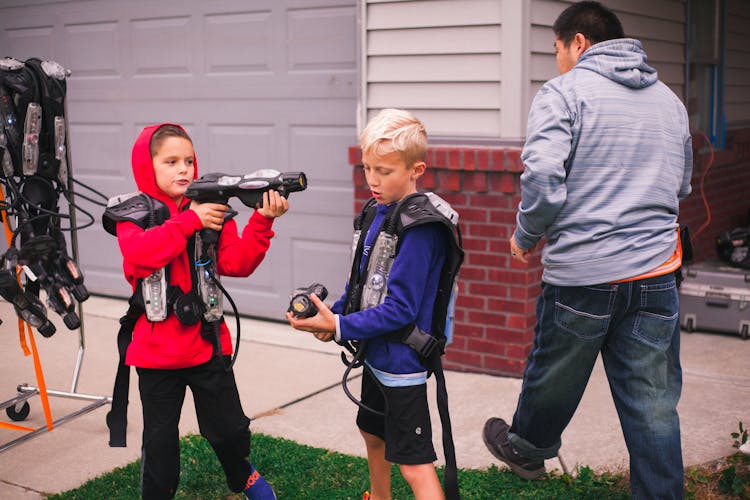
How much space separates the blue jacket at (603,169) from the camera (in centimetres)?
322

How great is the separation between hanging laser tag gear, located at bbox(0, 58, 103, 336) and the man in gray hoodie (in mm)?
2313

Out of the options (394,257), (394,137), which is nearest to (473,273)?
(394,257)

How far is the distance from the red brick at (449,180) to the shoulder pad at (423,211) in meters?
2.52

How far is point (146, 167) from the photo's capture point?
3.27 metres

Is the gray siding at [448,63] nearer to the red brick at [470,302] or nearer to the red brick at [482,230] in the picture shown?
the red brick at [482,230]

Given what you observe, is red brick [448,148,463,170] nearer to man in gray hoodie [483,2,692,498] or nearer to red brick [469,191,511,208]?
red brick [469,191,511,208]

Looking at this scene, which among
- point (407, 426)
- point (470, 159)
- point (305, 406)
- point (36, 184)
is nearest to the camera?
point (407, 426)

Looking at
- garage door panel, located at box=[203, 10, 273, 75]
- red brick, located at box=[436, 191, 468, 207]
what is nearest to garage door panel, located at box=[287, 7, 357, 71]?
garage door panel, located at box=[203, 10, 273, 75]

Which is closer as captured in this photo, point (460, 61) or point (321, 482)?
point (321, 482)

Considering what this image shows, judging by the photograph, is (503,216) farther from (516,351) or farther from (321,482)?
(321,482)

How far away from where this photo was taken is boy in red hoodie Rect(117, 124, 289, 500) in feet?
10.3

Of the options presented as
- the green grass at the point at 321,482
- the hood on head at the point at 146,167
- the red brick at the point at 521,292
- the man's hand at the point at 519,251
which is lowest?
the green grass at the point at 321,482

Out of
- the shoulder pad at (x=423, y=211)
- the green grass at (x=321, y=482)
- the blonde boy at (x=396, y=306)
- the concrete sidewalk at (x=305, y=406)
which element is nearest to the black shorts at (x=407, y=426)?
the blonde boy at (x=396, y=306)

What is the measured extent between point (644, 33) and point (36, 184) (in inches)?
177
